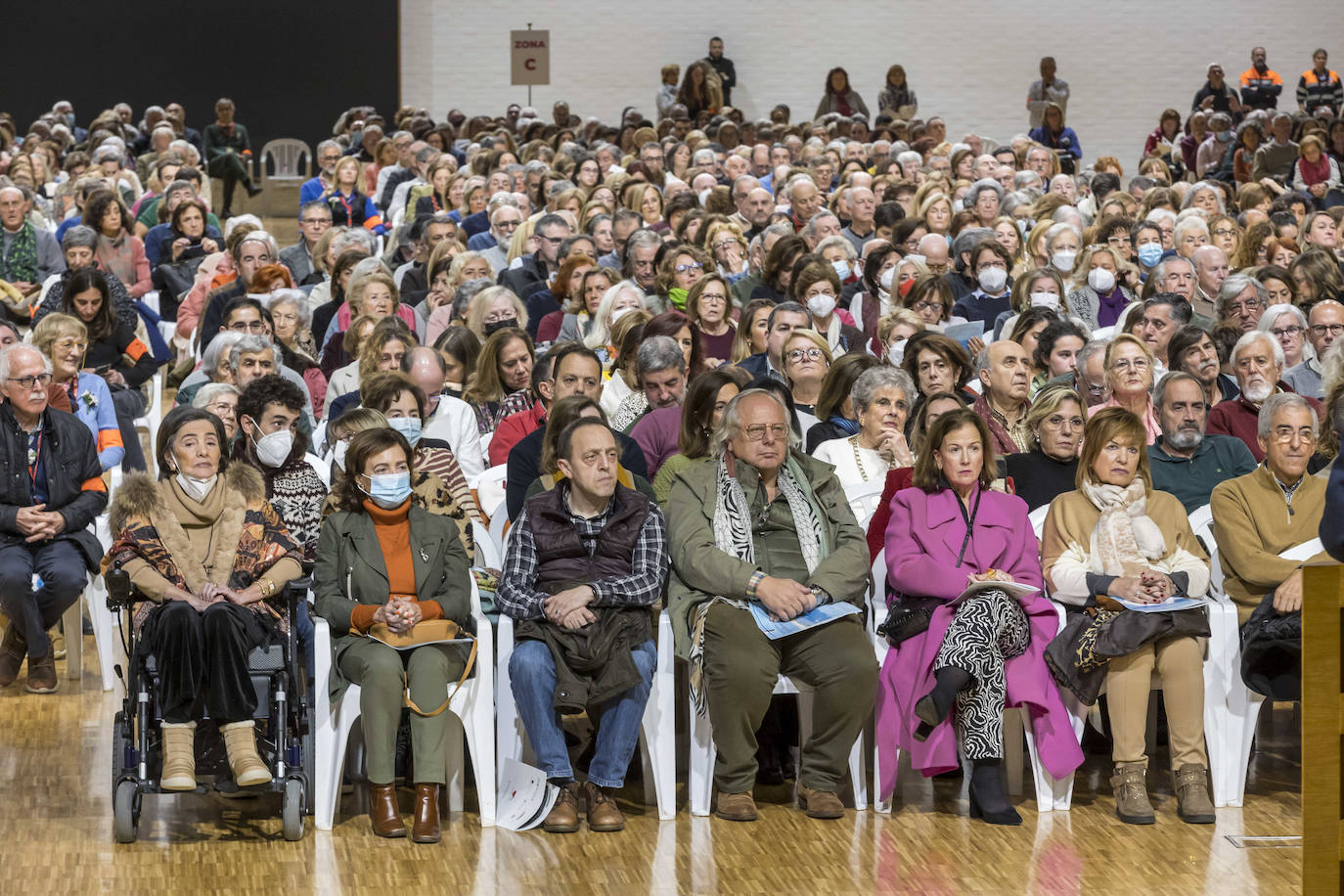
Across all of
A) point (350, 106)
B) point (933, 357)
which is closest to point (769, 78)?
point (350, 106)

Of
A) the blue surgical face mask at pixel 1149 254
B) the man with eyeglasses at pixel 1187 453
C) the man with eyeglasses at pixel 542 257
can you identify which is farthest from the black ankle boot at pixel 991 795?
the blue surgical face mask at pixel 1149 254

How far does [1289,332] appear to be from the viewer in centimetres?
662

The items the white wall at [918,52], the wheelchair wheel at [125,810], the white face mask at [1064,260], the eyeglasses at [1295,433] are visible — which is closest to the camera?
the wheelchair wheel at [125,810]

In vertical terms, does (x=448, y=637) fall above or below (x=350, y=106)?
below

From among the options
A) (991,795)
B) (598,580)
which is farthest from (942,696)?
(598,580)

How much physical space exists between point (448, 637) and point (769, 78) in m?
17.8

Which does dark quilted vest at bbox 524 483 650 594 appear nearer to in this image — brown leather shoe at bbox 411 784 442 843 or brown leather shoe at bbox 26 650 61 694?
brown leather shoe at bbox 411 784 442 843

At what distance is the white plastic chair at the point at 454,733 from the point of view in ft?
13.9

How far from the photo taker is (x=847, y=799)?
4520 millimetres

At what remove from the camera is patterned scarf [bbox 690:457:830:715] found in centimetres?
452

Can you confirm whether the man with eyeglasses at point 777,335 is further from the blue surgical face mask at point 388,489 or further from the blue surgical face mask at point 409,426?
the blue surgical face mask at point 388,489

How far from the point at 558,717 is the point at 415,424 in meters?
1.17

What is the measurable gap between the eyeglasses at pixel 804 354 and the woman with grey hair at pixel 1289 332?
1.85m

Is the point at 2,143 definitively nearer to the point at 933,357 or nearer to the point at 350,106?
the point at 350,106
